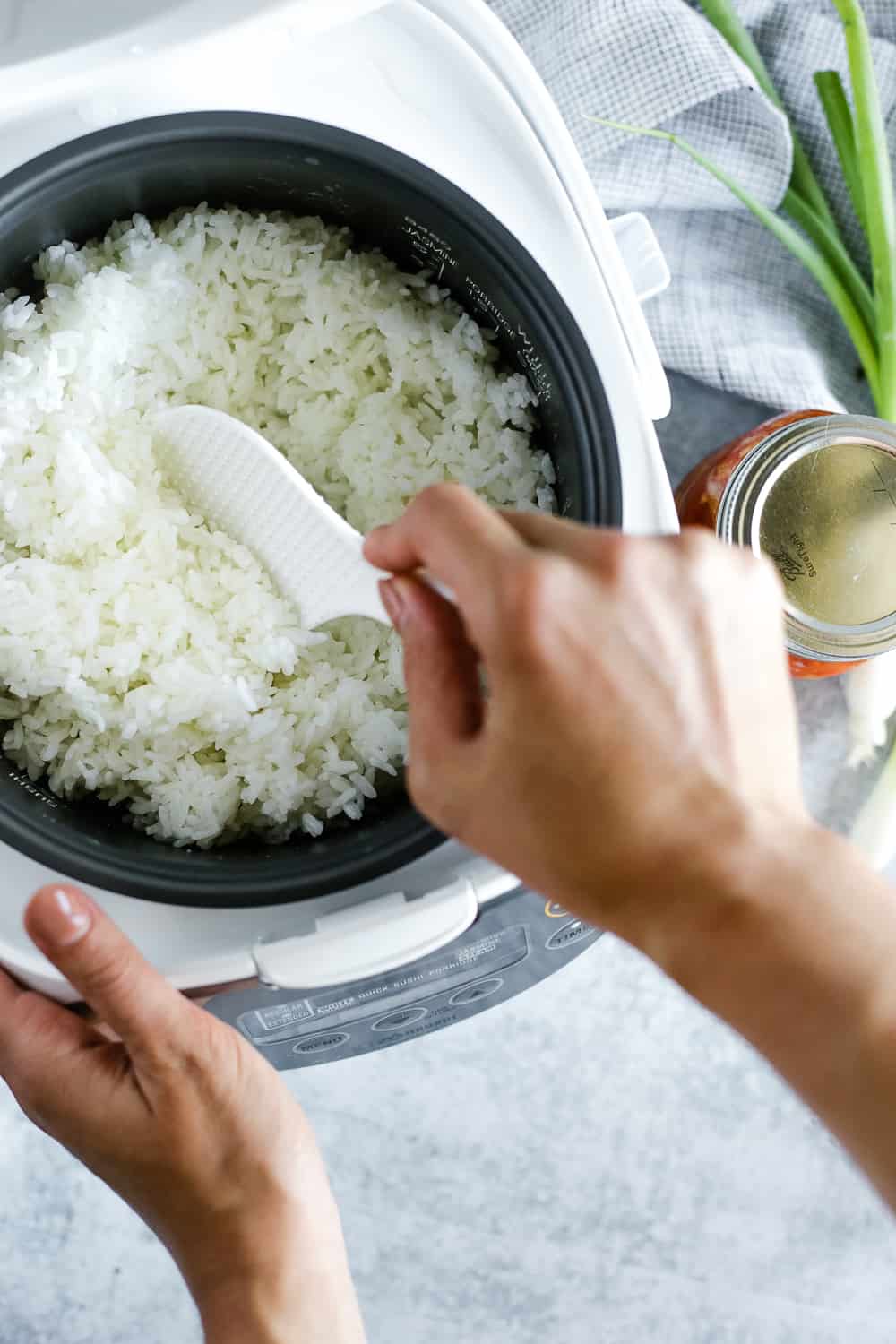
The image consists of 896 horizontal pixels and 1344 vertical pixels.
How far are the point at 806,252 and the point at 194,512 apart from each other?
73 cm

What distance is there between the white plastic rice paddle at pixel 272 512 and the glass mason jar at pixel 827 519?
384 mm

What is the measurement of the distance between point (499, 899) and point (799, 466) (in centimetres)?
52

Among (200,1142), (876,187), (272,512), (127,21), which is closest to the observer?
(127,21)

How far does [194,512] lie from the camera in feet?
3.18

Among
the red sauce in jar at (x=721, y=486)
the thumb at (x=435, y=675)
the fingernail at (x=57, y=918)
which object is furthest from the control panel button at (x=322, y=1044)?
the red sauce in jar at (x=721, y=486)

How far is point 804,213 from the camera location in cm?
126

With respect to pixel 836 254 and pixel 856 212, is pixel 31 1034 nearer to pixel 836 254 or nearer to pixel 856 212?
pixel 836 254

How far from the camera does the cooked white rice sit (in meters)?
0.89

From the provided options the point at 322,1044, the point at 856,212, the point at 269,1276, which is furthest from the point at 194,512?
the point at 856,212

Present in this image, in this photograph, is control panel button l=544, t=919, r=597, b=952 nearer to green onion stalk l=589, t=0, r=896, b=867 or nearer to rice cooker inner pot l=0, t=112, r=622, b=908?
rice cooker inner pot l=0, t=112, r=622, b=908

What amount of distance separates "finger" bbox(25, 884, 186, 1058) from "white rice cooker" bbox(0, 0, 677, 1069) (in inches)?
1.8

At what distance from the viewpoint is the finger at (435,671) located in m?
0.60

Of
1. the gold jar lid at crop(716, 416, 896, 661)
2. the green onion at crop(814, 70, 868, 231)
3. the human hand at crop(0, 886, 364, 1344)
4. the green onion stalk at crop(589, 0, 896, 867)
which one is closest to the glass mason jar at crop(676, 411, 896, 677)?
the gold jar lid at crop(716, 416, 896, 661)

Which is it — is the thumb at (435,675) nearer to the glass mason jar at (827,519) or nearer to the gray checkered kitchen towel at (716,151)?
the glass mason jar at (827,519)
